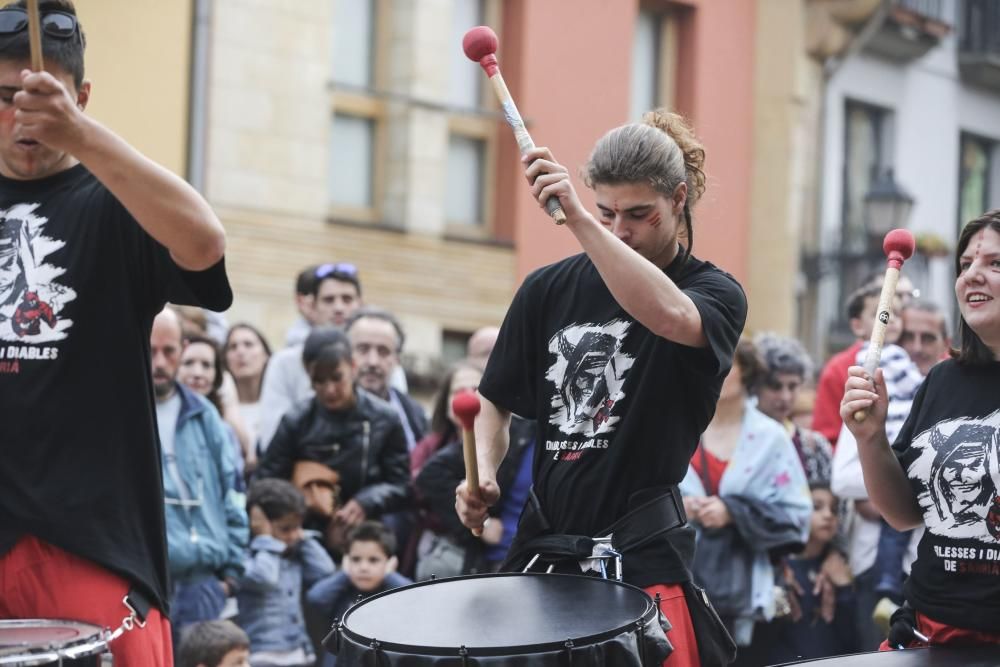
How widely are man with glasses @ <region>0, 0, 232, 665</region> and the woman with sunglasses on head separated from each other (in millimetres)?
1660

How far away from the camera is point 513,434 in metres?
6.83

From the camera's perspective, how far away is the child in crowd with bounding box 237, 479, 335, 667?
6.84 metres

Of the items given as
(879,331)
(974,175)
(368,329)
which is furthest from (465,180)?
(879,331)

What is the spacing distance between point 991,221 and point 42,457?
224 cm

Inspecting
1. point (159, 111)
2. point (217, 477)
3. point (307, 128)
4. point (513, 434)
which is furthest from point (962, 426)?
point (307, 128)

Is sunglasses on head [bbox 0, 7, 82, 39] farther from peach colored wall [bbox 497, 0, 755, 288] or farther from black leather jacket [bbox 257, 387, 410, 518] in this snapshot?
peach colored wall [bbox 497, 0, 755, 288]

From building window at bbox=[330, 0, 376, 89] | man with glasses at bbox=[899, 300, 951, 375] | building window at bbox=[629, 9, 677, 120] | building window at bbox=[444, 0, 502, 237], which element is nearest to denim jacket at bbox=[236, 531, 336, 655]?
man with glasses at bbox=[899, 300, 951, 375]

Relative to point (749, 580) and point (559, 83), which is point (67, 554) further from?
point (559, 83)

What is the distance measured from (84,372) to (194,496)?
3.16 meters

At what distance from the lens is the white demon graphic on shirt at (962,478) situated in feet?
13.1

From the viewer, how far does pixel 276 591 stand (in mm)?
6918

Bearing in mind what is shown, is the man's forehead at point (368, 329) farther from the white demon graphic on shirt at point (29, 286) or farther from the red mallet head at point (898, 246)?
the white demon graphic on shirt at point (29, 286)

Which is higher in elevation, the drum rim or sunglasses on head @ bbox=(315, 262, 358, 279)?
sunglasses on head @ bbox=(315, 262, 358, 279)

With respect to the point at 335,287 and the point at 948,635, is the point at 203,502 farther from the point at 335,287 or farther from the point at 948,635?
the point at 948,635
